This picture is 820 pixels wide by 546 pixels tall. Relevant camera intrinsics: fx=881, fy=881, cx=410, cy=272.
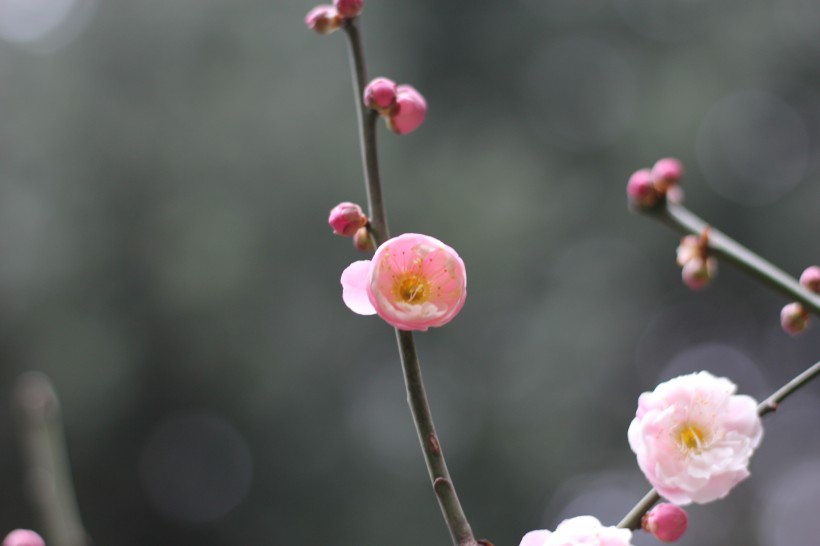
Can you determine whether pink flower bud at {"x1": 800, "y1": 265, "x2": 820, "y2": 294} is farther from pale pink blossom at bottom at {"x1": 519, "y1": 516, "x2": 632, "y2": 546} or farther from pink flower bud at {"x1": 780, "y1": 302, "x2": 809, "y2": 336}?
pale pink blossom at bottom at {"x1": 519, "y1": 516, "x2": 632, "y2": 546}

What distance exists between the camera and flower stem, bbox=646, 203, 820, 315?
30cm

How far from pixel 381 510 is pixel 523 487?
468 mm

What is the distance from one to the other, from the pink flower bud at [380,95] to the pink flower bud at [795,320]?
0.57 ft

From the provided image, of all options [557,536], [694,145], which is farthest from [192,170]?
[557,536]

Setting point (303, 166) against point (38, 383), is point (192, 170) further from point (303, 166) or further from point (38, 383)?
point (38, 383)

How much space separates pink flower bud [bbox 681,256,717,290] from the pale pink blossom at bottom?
9 cm

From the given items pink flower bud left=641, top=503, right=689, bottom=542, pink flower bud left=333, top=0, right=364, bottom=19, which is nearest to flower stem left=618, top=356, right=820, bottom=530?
pink flower bud left=641, top=503, right=689, bottom=542

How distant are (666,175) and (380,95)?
0.11 metres

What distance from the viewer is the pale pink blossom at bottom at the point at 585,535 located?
0.94 ft

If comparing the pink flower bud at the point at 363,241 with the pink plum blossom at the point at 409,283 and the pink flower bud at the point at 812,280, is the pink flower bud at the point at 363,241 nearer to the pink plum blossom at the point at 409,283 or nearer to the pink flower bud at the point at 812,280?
the pink plum blossom at the point at 409,283

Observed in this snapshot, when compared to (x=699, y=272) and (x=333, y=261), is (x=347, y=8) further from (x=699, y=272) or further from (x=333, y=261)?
(x=333, y=261)

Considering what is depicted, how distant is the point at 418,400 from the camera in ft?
0.96

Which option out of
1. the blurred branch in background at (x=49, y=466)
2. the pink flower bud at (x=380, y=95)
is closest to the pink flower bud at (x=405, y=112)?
the pink flower bud at (x=380, y=95)

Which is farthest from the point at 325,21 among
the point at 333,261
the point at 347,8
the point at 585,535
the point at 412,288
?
the point at 333,261
